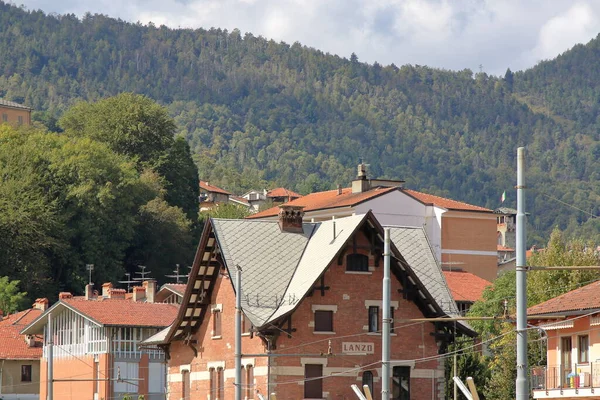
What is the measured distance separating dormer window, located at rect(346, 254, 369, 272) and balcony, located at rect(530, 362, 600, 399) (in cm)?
1251

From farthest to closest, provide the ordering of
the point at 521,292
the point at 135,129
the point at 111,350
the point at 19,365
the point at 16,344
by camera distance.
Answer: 1. the point at 135,129
2. the point at 16,344
3. the point at 19,365
4. the point at 111,350
5. the point at 521,292

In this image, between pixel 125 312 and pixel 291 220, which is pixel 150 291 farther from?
pixel 291 220

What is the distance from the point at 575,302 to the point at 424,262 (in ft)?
54.3

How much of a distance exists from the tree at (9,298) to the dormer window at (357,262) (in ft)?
192

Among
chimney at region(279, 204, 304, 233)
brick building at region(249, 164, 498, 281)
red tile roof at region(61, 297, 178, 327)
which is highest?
brick building at region(249, 164, 498, 281)

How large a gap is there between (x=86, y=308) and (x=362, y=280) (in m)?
31.5

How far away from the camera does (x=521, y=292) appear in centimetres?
3036

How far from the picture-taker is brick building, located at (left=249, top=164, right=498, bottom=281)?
123250 mm

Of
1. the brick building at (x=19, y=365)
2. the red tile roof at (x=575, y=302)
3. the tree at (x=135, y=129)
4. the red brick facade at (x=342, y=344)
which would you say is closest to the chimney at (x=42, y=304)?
the brick building at (x=19, y=365)

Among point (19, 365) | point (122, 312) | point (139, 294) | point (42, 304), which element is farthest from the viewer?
point (42, 304)

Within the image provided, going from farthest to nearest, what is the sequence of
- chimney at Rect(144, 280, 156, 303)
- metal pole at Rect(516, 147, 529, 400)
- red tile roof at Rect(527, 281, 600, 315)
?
chimney at Rect(144, 280, 156, 303) → red tile roof at Rect(527, 281, 600, 315) → metal pole at Rect(516, 147, 529, 400)

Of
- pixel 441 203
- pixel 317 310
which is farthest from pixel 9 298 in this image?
pixel 317 310

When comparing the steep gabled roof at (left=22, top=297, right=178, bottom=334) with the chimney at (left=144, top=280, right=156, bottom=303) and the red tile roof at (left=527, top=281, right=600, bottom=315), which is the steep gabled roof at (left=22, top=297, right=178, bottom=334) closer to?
the chimney at (left=144, top=280, right=156, bottom=303)

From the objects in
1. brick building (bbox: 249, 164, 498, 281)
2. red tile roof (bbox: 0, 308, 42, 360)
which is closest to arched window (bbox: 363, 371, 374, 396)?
red tile roof (bbox: 0, 308, 42, 360)
